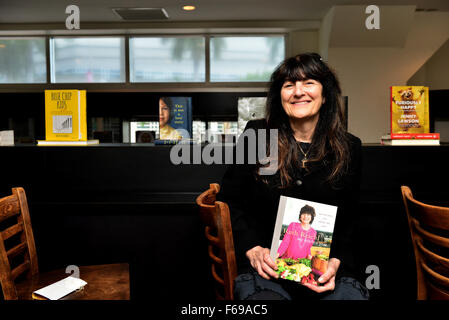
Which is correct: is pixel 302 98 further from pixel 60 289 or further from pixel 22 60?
pixel 22 60

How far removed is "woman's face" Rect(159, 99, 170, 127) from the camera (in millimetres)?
1932

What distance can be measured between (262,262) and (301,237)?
0.17 meters

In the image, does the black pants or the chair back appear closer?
the black pants

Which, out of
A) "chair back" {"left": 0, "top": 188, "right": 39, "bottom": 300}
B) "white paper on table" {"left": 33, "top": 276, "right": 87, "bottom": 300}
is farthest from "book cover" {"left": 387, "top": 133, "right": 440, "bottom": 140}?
"chair back" {"left": 0, "top": 188, "right": 39, "bottom": 300}

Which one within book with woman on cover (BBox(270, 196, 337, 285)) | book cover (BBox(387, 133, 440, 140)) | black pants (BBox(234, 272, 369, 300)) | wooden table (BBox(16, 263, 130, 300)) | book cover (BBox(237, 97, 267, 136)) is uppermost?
book cover (BBox(237, 97, 267, 136))

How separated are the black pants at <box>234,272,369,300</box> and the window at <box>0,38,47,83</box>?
17.2ft

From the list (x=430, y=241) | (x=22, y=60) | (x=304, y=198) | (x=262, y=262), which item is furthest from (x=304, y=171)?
(x=22, y=60)

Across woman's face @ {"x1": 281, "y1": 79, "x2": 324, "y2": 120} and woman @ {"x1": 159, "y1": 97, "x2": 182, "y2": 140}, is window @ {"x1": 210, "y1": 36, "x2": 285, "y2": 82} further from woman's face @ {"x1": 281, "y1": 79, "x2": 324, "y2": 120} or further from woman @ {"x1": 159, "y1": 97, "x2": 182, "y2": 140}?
woman's face @ {"x1": 281, "y1": 79, "x2": 324, "y2": 120}

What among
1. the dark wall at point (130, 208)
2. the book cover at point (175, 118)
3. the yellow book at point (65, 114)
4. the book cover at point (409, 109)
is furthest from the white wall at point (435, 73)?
the yellow book at point (65, 114)

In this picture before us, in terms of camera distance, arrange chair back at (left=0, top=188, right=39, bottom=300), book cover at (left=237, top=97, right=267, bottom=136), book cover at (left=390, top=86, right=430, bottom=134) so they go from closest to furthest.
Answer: chair back at (left=0, top=188, right=39, bottom=300) < book cover at (left=390, top=86, right=430, bottom=134) < book cover at (left=237, top=97, right=267, bottom=136)

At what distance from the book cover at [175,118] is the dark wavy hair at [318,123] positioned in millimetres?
657

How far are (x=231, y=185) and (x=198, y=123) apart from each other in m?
3.67

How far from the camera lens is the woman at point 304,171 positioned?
1284 mm

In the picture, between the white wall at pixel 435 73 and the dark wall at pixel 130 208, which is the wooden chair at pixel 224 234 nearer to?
the dark wall at pixel 130 208
